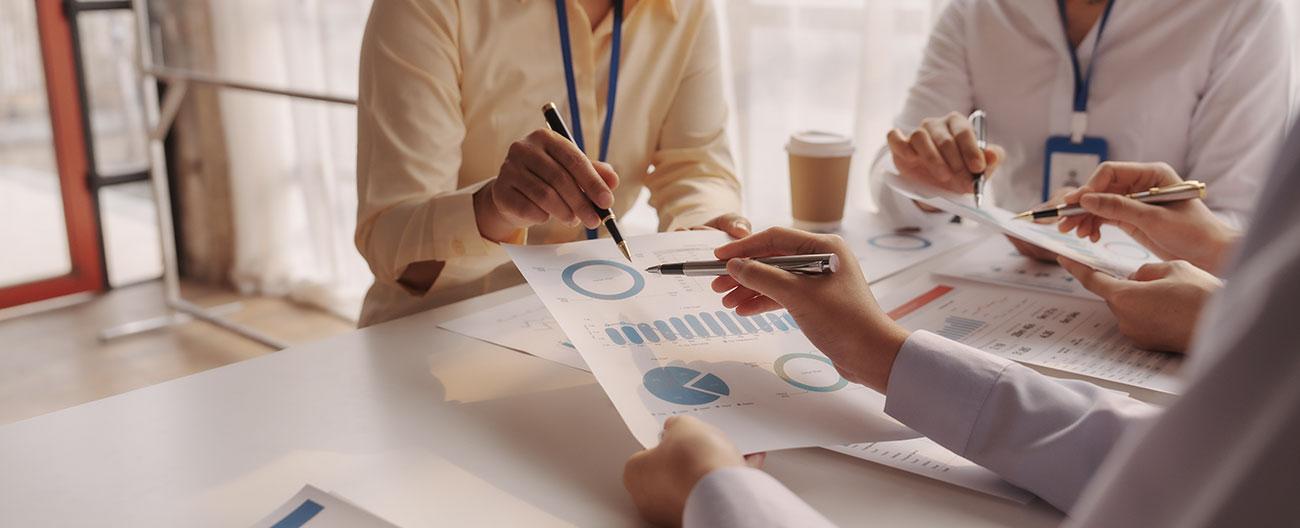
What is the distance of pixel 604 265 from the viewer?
1007mm

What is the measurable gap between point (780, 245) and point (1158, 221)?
577 millimetres

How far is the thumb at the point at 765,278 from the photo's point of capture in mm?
841

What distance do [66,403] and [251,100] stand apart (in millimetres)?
1286

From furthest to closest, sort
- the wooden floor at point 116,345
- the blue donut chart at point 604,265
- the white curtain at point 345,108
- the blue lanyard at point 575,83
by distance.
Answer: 1. the wooden floor at point 116,345
2. the white curtain at point 345,108
3. the blue lanyard at point 575,83
4. the blue donut chart at point 604,265

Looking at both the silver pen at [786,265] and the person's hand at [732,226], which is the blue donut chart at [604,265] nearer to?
the silver pen at [786,265]

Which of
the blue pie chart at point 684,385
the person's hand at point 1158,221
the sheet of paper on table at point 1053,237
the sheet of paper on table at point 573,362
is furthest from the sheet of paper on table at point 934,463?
the person's hand at point 1158,221

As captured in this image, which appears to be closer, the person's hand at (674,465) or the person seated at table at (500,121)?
the person's hand at (674,465)

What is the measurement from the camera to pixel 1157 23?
1594 millimetres

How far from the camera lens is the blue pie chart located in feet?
2.67

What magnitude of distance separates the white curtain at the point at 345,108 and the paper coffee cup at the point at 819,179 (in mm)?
870

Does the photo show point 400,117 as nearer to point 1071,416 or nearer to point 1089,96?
point 1071,416

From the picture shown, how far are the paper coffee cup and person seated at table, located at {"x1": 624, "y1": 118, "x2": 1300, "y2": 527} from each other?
1.80 feet

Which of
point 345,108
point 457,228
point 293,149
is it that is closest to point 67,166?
point 293,149

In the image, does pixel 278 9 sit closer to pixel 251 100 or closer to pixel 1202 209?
pixel 251 100
